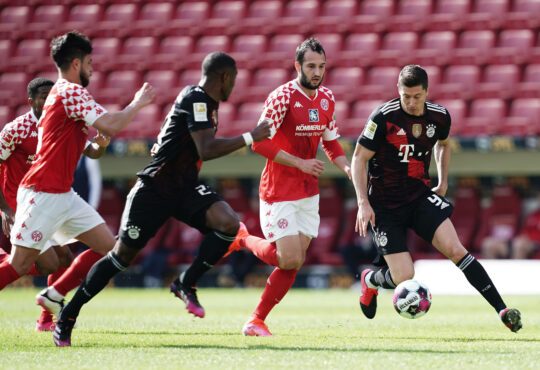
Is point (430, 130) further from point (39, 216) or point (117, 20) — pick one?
point (117, 20)

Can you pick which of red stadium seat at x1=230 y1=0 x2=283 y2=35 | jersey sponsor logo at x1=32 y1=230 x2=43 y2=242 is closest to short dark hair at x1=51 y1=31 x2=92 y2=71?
jersey sponsor logo at x1=32 y1=230 x2=43 y2=242

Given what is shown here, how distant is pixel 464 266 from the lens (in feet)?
27.8

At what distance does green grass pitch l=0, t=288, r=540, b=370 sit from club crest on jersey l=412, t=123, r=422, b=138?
1.66 meters

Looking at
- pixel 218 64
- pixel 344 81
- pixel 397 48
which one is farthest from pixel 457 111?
pixel 218 64

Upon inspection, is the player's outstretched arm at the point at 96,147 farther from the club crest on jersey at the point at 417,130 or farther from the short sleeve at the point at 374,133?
the club crest on jersey at the point at 417,130

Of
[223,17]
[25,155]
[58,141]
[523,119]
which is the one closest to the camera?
[58,141]

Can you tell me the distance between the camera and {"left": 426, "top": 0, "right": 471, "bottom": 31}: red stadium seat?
20188 mm

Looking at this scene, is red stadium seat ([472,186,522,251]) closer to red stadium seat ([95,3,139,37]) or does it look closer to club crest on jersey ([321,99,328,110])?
red stadium seat ([95,3,139,37])

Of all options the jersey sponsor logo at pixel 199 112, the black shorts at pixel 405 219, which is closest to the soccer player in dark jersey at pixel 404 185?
the black shorts at pixel 405 219

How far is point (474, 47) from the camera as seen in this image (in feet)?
65.0

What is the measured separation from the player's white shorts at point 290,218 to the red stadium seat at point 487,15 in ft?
39.8

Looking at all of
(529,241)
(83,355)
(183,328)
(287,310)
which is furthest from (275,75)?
(83,355)

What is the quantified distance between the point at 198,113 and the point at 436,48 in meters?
13.0

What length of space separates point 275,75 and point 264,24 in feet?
5.89
